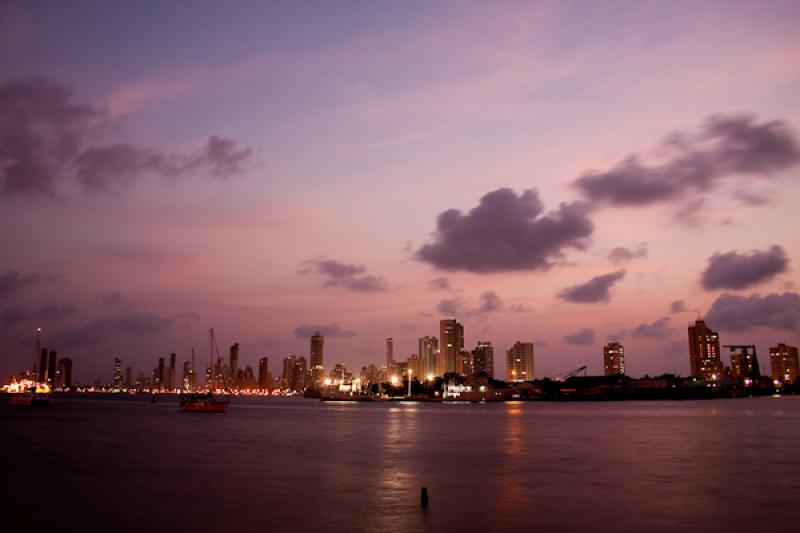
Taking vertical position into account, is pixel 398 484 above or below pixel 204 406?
above

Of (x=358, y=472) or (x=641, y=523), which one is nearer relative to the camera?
(x=641, y=523)

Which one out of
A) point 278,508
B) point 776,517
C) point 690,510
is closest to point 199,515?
point 278,508

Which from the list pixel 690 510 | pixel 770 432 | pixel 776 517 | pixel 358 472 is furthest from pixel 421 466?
pixel 770 432

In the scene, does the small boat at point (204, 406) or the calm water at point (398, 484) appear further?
the small boat at point (204, 406)

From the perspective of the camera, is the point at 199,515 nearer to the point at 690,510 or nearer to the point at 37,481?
the point at 37,481

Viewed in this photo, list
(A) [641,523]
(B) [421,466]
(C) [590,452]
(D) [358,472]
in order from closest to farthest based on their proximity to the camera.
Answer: (A) [641,523] → (D) [358,472] → (B) [421,466] → (C) [590,452]

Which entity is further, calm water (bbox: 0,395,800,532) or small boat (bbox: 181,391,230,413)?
small boat (bbox: 181,391,230,413)

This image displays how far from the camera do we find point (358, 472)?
4984 centimetres

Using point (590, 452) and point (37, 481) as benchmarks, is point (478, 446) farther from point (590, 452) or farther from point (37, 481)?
point (37, 481)

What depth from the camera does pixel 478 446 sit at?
236 feet

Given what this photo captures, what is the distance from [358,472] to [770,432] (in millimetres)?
70341

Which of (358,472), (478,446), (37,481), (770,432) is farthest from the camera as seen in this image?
(770,432)

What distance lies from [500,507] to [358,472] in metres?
16.9

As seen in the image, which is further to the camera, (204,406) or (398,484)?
(204,406)
